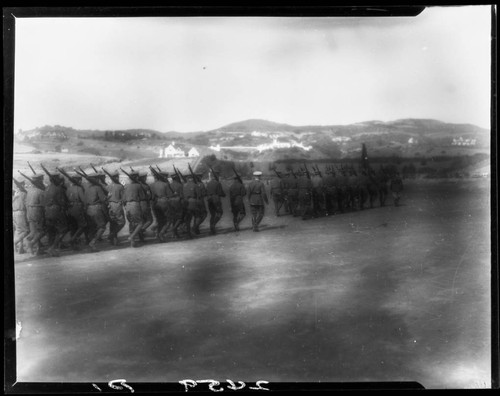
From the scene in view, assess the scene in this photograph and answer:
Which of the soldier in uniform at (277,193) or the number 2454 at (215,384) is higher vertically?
the soldier in uniform at (277,193)

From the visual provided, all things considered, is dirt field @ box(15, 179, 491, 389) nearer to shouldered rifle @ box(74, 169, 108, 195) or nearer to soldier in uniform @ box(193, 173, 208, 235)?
soldier in uniform @ box(193, 173, 208, 235)

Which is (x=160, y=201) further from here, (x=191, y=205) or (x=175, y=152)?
(x=175, y=152)

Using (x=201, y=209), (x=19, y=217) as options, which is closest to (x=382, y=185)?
(x=201, y=209)

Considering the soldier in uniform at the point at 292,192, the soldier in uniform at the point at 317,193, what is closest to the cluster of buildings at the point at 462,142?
the soldier in uniform at the point at 317,193

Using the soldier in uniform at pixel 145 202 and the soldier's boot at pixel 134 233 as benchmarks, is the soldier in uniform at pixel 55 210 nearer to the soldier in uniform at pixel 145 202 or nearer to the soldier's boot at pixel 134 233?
the soldier's boot at pixel 134 233

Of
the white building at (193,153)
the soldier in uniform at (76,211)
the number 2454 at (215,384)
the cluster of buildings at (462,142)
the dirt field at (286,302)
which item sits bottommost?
the number 2454 at (215,384)

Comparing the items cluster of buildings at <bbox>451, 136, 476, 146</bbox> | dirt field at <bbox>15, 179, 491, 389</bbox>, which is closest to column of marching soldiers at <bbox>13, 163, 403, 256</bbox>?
dirt field at <bbox>15, 179, 491, 389</bbox>
